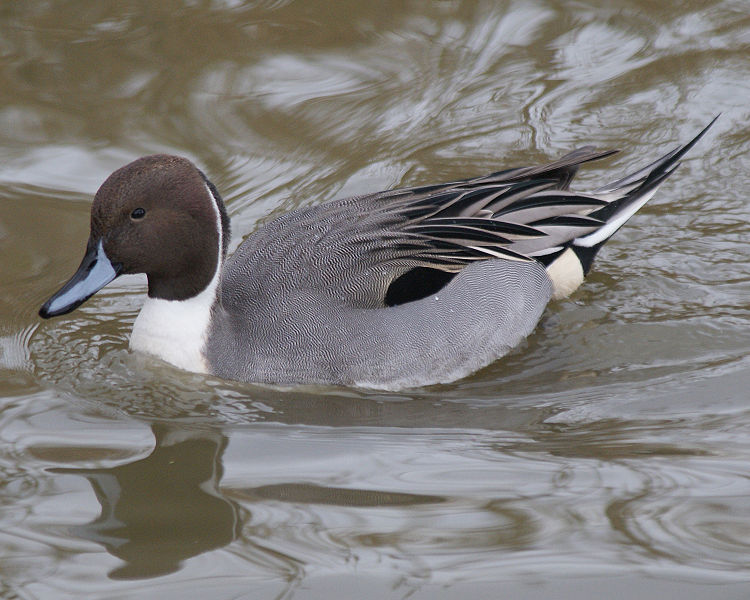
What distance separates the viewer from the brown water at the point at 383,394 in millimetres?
3383

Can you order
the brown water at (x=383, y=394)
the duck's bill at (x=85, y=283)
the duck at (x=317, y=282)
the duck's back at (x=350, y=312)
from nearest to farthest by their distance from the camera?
the brown water at (x=383, y=394)
the duck's bill at (x=85, y=283)
the duck at (x=317, y=282)
the duck's back at (x=350, y=312)

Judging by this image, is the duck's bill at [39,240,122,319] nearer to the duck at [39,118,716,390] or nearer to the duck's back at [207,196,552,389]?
the duck at [39,118,716,390]

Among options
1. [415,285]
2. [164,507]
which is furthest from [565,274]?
[164,507]

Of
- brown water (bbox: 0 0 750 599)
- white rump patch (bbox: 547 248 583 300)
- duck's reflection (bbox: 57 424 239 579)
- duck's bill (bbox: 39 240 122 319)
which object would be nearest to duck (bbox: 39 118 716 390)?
duck's bill (bbox: 39 240 122 319)

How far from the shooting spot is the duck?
14.4ft

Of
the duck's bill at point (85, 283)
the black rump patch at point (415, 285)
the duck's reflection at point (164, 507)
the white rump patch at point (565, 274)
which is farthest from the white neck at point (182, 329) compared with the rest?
the white rump patch at point (565, 274)

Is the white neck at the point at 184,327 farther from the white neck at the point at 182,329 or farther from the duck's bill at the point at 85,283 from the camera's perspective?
the duck's bill at the point at 85,283

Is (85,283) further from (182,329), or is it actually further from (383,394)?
(383,394)

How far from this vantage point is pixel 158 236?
174 inches

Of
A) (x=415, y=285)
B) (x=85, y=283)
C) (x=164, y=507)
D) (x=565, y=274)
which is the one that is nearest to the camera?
(x=164, y=507)

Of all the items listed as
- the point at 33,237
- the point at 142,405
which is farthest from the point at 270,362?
the point at 33,237

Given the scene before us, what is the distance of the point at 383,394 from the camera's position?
4.54m

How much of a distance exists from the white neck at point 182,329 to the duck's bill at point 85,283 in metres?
0.28

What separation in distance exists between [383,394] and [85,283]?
124cm
